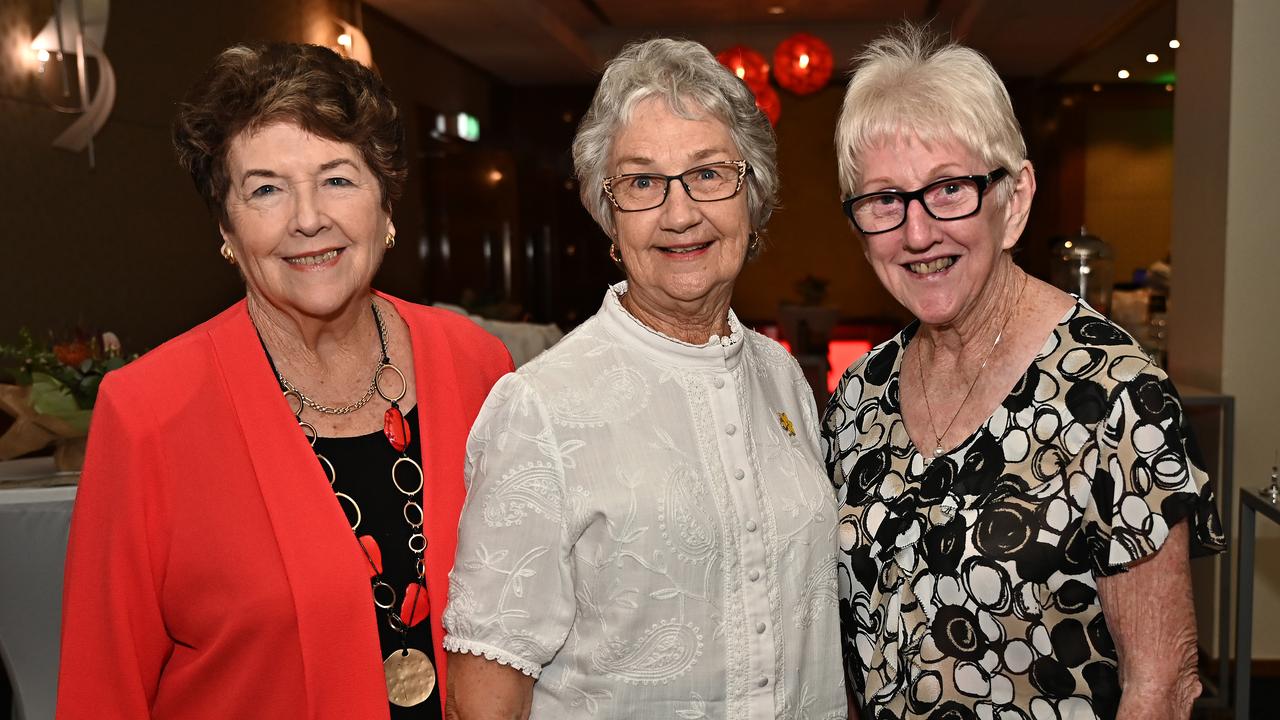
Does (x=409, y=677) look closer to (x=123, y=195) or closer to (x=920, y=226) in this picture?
(x=920, y=226)

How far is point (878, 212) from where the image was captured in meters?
1.67

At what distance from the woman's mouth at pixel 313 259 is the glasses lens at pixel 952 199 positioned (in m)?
0.95

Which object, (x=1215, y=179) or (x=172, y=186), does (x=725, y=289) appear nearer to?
(x=1215, y=179)

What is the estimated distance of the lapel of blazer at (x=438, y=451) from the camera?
1.58 metres

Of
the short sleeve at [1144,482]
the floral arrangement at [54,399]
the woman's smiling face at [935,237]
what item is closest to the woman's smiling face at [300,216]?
the woman's smiling face at [935,237]

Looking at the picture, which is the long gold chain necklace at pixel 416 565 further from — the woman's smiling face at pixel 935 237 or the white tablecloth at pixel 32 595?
the white tablecloth at pixel 32 595

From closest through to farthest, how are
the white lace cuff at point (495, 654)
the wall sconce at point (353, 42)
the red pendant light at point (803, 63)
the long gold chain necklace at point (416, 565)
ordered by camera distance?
the white lace cuff at point (495, 654) → the long gold chain necklace at point (416, 565) → the wall sconce at point (353, 42) → the red pendant light at point (803, 63)

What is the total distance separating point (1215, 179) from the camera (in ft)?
13.8

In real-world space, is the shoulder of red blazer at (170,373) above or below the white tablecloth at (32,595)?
above

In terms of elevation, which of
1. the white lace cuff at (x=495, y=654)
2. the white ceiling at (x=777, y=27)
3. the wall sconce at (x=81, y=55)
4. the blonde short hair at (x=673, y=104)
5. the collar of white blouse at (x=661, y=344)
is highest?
the white ceiling at (x=777, y=27)

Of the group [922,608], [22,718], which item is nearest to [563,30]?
[22,718]

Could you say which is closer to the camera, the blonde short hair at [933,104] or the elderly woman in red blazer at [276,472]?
the elderly woman in red blazer at [276,472]

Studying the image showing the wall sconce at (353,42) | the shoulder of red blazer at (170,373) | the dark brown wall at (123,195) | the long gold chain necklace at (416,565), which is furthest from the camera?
the wall sconce at (353,42)

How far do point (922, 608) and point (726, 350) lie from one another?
51 cm
